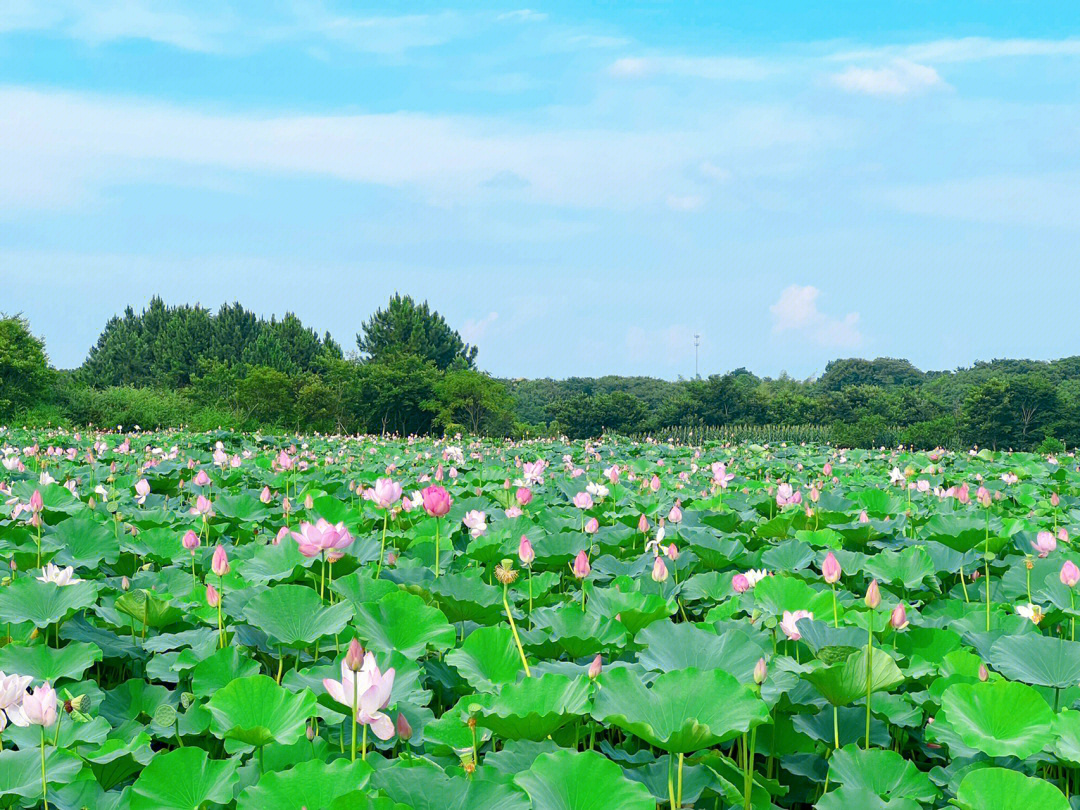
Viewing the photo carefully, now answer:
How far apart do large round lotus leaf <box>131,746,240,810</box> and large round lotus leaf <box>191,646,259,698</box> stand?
1.30 ft

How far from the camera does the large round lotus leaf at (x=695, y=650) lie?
1634mm

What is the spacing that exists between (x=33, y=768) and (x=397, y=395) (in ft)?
146

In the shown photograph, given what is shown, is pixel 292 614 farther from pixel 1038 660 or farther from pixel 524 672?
pixel 1038 660

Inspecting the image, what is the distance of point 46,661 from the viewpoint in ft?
6.00

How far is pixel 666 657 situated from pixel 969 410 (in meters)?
50.7

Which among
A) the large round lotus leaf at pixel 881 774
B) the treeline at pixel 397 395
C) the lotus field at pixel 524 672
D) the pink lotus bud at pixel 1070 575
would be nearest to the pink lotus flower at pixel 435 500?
the lotus field at pixel 524 672

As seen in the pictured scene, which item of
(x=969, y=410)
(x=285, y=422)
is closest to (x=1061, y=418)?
(x=969, y=410)

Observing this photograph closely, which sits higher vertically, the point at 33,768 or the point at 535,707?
the point at 535,707

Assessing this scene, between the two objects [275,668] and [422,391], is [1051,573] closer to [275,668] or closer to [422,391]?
[275,668]

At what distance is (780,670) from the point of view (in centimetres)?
164

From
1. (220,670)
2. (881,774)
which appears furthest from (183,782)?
(881,774)

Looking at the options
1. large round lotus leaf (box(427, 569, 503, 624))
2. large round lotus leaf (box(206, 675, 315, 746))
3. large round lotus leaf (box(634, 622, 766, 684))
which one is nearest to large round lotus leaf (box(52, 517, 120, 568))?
large round lotus leaf (box(427, 569, 503, 624))

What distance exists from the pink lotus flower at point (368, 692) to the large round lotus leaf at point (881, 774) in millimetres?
761

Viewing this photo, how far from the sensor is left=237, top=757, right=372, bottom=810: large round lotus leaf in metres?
1.17
